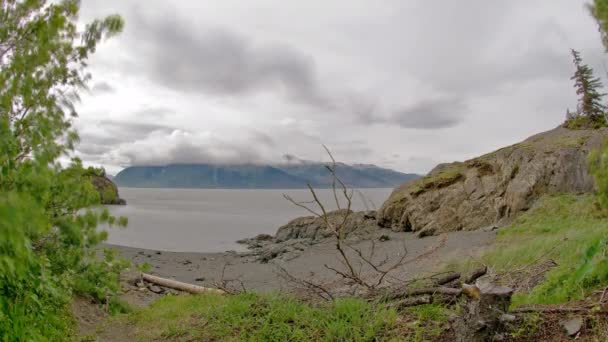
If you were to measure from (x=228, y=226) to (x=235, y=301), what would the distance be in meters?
46.0

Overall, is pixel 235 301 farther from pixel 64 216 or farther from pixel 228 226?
pixel 228 226

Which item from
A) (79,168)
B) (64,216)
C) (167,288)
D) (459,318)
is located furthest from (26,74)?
(167,288)

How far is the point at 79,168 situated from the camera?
17.0ft

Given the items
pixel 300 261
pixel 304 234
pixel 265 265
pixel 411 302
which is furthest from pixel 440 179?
pixel 411 302

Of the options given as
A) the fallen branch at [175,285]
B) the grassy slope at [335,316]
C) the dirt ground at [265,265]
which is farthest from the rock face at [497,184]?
the grassy slope at [335,316]

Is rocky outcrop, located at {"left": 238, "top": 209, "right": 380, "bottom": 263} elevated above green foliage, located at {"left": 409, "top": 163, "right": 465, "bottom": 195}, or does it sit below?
below

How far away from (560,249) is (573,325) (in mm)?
4305

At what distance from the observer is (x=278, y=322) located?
17.8ft

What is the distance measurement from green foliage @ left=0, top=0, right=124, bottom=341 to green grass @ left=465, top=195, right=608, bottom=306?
483 centimetres

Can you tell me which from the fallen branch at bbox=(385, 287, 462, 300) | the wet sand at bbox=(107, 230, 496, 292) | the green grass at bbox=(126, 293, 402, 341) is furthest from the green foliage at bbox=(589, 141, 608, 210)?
the wet sand at bbox=(107, 230, 496, 292)

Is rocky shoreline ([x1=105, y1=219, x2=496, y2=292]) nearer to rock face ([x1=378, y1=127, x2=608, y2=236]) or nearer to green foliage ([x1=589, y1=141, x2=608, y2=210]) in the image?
rock face ([x1=378, y1=127, x2=608, y2=236])

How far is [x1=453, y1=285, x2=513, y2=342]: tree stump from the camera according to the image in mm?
3777

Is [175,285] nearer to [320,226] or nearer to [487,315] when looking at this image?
[487,315]

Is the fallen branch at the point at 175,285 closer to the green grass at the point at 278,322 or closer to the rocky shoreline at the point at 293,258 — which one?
the rocky shoreline at the point at 293,258
